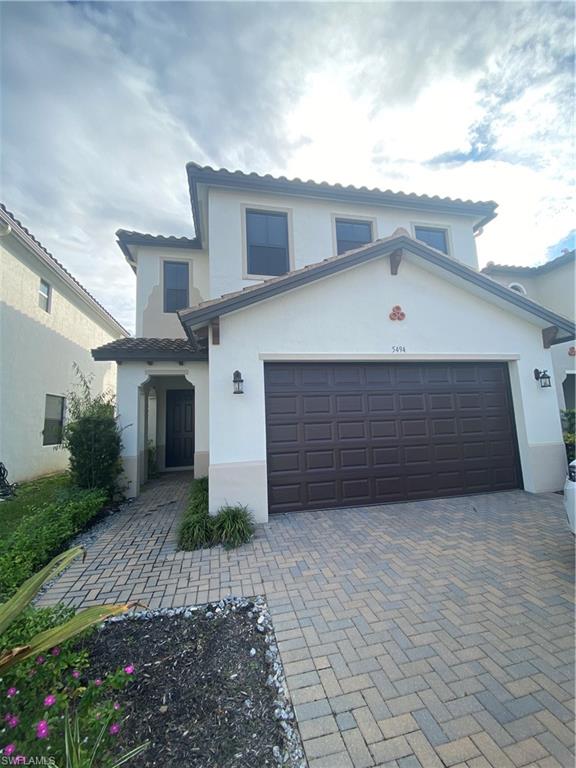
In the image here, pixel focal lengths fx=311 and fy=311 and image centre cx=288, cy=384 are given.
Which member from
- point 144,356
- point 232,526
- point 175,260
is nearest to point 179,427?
point 144,356

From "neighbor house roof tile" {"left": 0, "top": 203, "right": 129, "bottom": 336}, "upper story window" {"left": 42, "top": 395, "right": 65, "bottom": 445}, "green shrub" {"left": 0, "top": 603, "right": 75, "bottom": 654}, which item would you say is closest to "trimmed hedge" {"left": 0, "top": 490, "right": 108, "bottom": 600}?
"green shrub" {"left": 0, "top": 603, "right": 75, "bottom": 654}

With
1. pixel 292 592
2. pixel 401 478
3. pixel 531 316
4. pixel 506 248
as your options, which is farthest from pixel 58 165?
pixel 506 248

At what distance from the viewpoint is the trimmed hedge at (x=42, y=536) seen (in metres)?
3.90

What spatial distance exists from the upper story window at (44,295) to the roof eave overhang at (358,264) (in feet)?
26.6

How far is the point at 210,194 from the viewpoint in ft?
28.5

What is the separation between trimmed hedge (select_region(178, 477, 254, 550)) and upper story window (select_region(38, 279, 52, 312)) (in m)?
9.81

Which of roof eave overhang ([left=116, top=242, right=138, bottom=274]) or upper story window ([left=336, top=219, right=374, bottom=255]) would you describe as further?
roof eave overhang ([left=116, top=242, right=138, bottom=274])

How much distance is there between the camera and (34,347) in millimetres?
10172

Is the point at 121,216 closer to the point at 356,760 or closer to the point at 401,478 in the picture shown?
the point at 401,478

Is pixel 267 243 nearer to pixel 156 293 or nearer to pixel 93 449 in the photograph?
pixel 156 293

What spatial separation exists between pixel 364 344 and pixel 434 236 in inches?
248

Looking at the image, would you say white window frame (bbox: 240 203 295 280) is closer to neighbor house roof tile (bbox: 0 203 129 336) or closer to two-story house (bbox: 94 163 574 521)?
two-story house (bbox: 94 163 574 521)

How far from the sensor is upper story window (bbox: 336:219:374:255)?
9.58 m

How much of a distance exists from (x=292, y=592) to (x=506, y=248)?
14.4 metres
